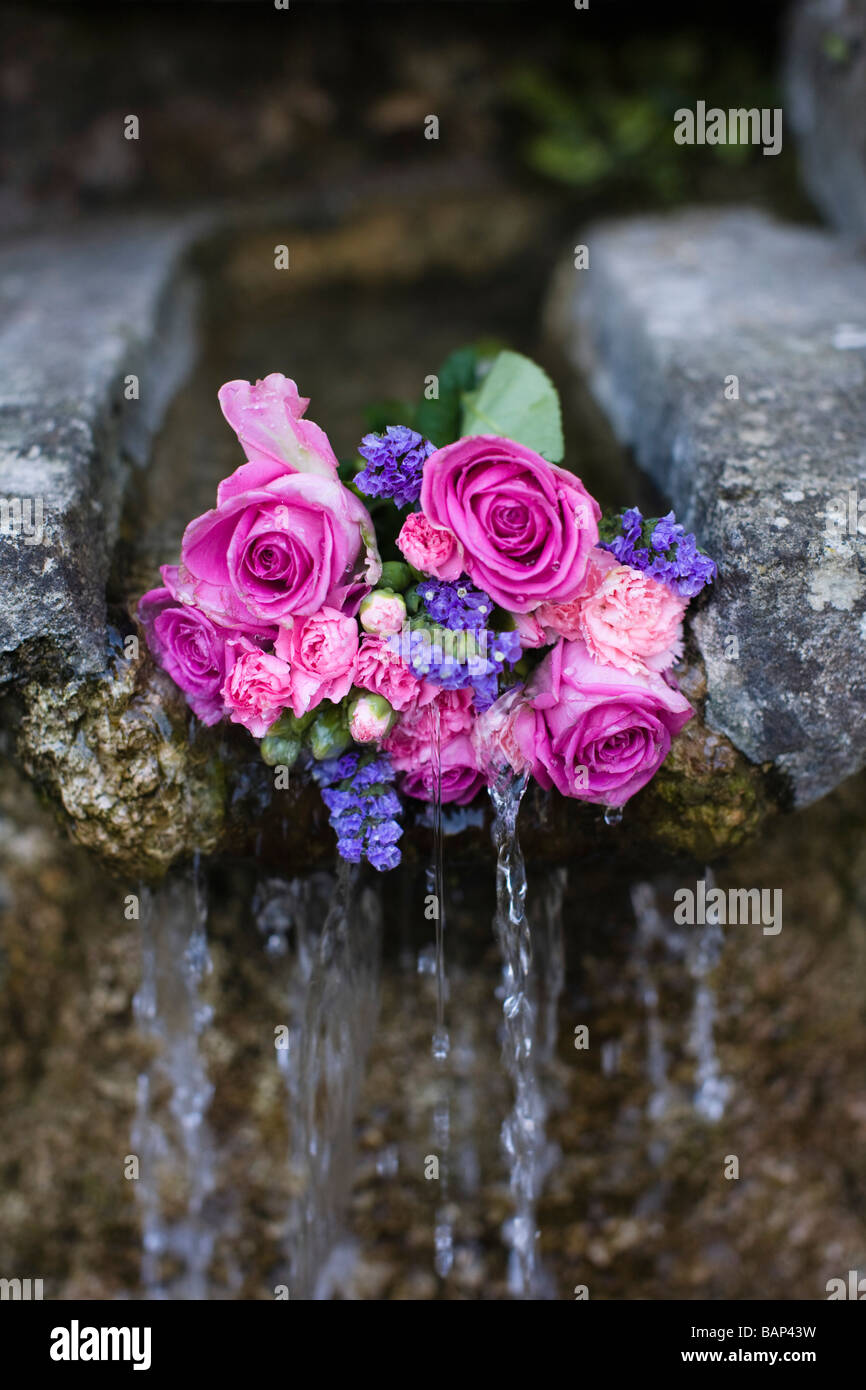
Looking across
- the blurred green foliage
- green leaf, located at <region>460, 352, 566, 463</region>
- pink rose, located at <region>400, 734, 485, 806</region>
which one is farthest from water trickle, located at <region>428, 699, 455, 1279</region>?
the blurred green foliage

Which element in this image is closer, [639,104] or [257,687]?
[257,687]

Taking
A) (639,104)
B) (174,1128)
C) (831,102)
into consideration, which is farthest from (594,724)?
(639,104)

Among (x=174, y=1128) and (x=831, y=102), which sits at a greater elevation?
(x=831, y=102)

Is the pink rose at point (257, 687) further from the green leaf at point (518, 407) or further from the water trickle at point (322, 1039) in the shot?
the green leaf at point (518, 407)

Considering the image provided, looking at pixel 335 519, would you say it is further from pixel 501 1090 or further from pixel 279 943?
A: pixel 501 1090

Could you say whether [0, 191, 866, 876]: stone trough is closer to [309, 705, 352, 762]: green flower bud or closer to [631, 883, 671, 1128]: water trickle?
[309, 705, 352, 762]: green flower bud

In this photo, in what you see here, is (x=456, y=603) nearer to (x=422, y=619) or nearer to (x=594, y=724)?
(x=422, y=619)
